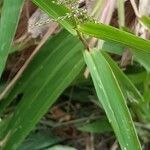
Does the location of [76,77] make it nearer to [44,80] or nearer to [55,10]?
[44,80]

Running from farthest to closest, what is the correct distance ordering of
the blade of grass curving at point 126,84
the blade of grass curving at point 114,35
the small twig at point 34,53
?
the small twig at point 34,53
the blade of grass curving at point 126,84
the blade of grass curving at point 114,35

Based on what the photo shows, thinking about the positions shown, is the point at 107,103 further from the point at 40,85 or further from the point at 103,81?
the point at 40,85

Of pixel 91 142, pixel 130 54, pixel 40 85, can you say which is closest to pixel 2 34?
pixel 40 85

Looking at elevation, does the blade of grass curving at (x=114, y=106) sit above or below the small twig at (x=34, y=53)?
below

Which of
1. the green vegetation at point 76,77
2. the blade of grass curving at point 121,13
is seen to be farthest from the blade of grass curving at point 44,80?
the blade of grass curving at point 121,13

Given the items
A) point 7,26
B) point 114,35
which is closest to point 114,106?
point 114,35

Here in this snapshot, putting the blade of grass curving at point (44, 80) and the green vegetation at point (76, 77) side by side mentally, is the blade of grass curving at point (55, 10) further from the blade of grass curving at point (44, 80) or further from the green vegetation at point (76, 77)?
the blade of grass curving at point (44, 80)
